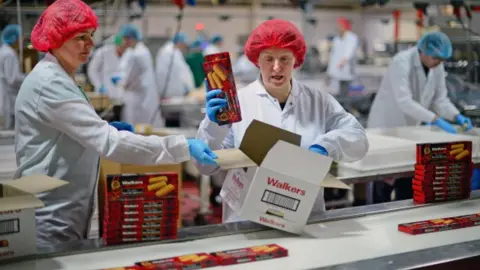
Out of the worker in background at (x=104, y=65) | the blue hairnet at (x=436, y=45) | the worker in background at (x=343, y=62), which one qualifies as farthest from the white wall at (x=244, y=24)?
the blue hairnet at (x=436, y=45)

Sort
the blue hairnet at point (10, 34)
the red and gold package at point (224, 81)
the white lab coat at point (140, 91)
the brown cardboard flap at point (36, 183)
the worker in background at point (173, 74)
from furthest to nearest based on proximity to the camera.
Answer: the worker in background at point (173, 74) → the white lab coat at point (140, 91) → the blue hairnet at point (10, 34) → the red and gold package at point (224, 81) → the brown cardboard flap at point (36, 183)

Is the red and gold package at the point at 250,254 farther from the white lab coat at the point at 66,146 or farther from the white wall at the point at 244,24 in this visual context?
the white wall at the point at 244,24

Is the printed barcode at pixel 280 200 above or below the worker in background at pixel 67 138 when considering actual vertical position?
below

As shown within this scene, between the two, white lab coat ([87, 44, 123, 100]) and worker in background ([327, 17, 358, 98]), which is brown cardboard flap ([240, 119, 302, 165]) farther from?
worker in background ([327, 17, 358, 98])

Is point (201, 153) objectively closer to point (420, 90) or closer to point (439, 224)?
point (439, 224)

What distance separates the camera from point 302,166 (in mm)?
1739

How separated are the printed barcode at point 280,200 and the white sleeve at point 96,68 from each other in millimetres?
6936

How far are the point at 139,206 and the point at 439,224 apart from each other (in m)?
0.94

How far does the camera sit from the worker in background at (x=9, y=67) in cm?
549

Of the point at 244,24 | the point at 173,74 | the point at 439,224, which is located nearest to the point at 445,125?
the point at 439,224

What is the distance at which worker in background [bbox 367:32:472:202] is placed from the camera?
12.6ft

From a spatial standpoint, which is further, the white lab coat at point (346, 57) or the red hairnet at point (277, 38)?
the white lab coat at point (346, 57)

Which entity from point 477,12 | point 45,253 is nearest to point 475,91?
point 477,12

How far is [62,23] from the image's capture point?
187 cm
